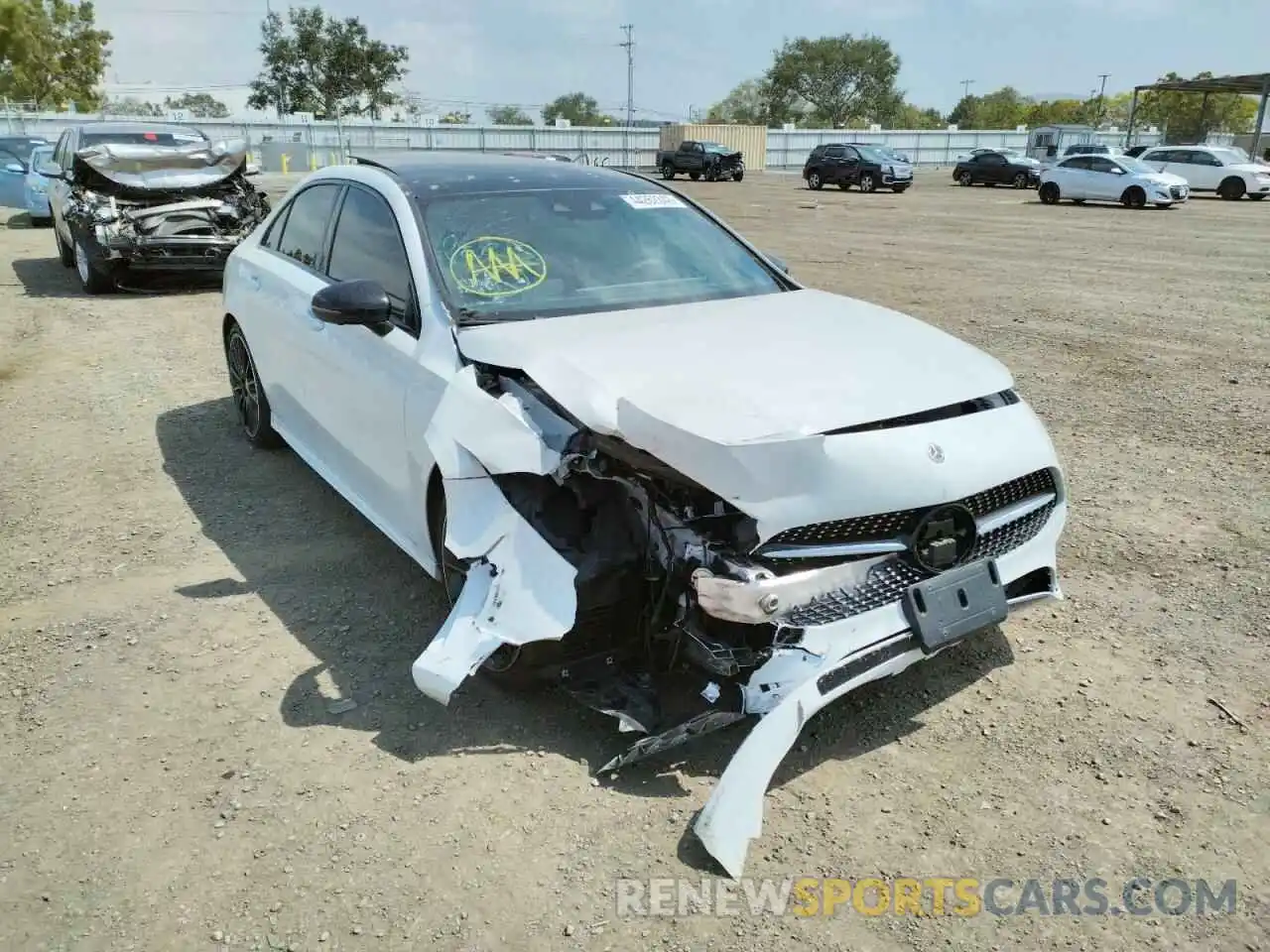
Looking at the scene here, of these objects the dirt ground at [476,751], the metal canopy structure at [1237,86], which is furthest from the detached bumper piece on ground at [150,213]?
the metal canopy structure at [1237,86]

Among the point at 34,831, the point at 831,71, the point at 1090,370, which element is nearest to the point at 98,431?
the point at 34,831

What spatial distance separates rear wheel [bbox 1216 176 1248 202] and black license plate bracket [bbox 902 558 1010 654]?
1213 inches

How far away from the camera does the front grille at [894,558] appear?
110 inches

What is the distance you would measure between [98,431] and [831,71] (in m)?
98.7

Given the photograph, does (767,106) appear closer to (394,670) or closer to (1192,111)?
(1192,111)

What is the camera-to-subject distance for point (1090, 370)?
7.59 metres

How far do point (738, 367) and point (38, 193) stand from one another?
18.3 meters

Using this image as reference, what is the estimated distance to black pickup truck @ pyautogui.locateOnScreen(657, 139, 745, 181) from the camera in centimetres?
3794

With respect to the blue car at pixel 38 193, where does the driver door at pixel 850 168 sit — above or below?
above

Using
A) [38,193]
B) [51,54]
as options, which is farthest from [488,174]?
[51,54]

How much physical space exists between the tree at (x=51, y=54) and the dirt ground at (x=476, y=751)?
64631 mm

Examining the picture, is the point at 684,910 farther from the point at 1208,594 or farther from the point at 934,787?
the point at 1208,594

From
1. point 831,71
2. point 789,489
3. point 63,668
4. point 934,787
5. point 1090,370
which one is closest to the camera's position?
point 789,489

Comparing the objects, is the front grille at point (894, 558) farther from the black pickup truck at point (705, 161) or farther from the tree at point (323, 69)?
the tree at point (323, 69)
